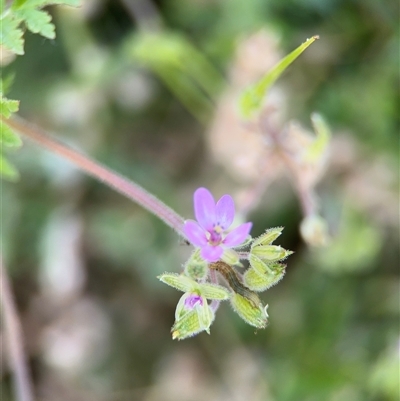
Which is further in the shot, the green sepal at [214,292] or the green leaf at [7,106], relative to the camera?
the green leaf at [7,106]

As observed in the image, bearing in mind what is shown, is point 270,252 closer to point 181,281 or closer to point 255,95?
point 181,281

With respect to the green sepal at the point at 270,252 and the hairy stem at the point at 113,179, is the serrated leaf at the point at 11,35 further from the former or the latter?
the green sepal at the point at 270,252

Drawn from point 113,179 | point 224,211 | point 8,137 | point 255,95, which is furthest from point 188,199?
point 224,211

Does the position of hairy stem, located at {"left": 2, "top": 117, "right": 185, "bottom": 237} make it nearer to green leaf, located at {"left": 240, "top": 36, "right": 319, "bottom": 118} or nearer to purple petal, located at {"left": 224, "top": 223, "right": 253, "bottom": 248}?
purple petal, located at {"left": 224, "top": 223, "right": 253, "bottom": 248}

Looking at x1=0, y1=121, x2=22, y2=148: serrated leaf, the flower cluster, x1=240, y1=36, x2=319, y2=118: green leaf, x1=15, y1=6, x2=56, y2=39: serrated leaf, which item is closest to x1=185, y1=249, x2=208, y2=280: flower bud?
the flower cluster

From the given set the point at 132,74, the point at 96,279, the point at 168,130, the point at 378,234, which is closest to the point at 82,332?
the point at 96,279

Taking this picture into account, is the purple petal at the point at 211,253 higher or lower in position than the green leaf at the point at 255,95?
lower

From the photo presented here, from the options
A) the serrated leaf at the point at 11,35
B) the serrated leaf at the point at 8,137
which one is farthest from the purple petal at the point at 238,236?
the serrated leaf at the point at 11,35

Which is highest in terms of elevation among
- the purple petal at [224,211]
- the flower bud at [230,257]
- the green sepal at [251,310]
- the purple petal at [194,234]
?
the purple petal at [224,211]
